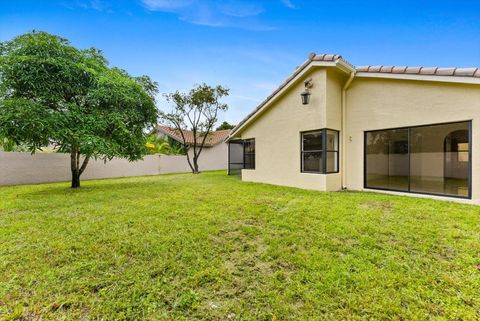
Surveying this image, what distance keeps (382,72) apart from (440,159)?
3.54 meters

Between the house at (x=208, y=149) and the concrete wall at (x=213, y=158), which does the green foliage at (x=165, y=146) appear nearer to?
the house at (x=208, y=149)


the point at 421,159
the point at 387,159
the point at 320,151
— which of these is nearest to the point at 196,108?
the point at 320,151

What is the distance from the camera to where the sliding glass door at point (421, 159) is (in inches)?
258

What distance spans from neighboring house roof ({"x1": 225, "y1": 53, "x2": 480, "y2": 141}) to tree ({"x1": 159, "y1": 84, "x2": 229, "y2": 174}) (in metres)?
7.57

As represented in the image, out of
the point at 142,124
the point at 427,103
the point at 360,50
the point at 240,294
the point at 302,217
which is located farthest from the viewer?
the point at 360,50

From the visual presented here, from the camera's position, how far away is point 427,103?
684cm

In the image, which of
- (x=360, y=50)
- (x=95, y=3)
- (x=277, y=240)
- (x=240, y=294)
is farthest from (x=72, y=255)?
(x=360, y=50)

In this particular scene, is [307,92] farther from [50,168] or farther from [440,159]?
[50,168]

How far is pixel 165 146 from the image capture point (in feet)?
66.4

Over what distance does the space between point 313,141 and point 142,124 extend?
789 cm

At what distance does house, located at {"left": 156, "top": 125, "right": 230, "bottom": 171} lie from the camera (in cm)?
2144

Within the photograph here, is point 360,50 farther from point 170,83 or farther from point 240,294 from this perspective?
point 240,294

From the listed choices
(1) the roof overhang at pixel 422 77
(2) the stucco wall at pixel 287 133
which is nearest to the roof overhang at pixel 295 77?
(2) the stucco wall at pixel 287 133

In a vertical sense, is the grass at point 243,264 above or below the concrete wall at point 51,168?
below
